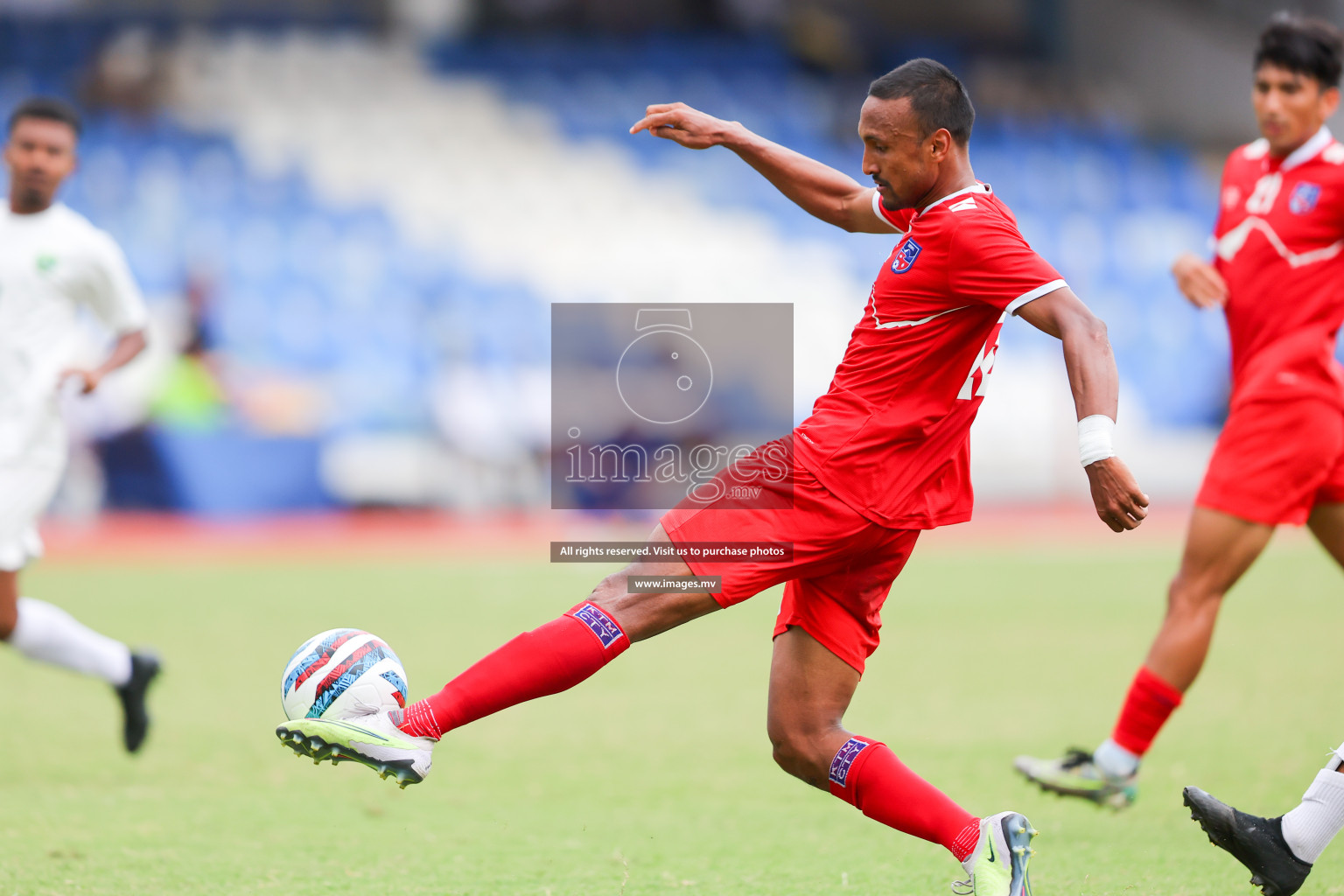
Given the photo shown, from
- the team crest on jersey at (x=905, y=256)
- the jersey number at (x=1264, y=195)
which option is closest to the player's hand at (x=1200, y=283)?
→ the jersey number at (x=1264, y=195)

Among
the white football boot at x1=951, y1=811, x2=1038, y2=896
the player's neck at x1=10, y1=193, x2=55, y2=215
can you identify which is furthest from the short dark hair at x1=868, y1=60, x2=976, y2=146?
the player's neck at x1=10, y1=193, x2=55, y2=215

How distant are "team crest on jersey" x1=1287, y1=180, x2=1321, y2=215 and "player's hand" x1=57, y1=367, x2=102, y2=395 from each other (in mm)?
5124

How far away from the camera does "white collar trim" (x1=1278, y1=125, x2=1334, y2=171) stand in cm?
555

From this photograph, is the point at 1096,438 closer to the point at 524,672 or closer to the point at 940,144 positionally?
the point at 940,144

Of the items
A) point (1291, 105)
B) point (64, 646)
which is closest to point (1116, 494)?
point (1291, 105)

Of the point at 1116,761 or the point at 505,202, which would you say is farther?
the point at 505,202

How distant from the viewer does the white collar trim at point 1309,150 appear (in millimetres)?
5555

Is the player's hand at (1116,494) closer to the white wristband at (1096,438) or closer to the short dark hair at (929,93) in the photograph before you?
the white wristband at (1096,438)

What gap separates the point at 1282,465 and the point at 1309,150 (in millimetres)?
Answer: 1284

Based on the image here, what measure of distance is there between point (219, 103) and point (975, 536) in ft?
44.3

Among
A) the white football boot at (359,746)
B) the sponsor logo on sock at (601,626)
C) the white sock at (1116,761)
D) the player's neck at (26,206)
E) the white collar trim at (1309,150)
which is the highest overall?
the white collar trim at (1309,150)

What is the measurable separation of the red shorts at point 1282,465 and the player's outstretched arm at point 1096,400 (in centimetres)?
205

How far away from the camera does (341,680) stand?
12.7ft

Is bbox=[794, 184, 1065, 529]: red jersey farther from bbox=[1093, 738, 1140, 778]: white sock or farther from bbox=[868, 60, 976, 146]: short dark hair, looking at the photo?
bbox=[1093, 738, 1140, 778]: white sock
